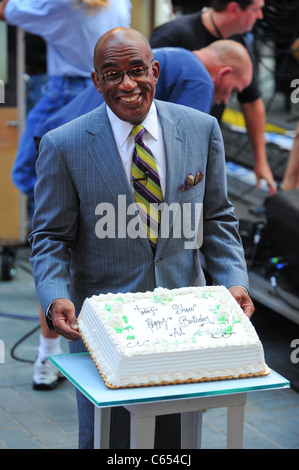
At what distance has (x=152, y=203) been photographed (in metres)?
2.69

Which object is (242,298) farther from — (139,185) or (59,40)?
(59,40)

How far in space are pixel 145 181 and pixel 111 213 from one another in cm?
15

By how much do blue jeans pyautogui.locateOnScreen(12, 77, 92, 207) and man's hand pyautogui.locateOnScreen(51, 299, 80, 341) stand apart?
6.73ft

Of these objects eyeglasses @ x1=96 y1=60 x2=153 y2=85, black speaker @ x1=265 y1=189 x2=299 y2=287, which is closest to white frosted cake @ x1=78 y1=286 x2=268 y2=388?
eyeglasses @ x1=96 y1=60 x2=153 y2=85

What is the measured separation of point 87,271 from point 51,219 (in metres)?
0.22

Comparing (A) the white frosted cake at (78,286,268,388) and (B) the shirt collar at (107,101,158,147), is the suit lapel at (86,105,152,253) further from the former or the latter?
(A) the white frosted cake at (78,286,268,388)

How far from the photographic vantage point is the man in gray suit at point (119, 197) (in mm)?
2629

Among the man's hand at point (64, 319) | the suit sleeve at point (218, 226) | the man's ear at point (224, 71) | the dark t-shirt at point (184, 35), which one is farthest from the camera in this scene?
the dark t-shirt at point (184, 35)

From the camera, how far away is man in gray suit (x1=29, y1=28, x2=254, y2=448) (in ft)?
8.63

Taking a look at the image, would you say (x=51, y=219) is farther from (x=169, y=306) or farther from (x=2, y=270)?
(x=2, y=270)

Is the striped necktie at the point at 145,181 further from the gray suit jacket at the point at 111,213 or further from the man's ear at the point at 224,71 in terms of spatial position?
the man's ear at the point at 224,71

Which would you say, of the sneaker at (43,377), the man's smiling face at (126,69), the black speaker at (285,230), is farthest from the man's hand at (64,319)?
the black speaker at (285,230)

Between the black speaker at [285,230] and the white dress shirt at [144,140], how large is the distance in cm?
242

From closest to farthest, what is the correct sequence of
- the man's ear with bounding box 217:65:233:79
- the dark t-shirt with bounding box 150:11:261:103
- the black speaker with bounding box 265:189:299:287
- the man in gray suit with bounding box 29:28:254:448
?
the man in gray suit with bounding box 29:28:254:448, the man's ear with bounding box 217:65:233:79, the dark t-shirt with bounding box 150:11:261:103, the black speaker with bounding box 265:189:299:287
